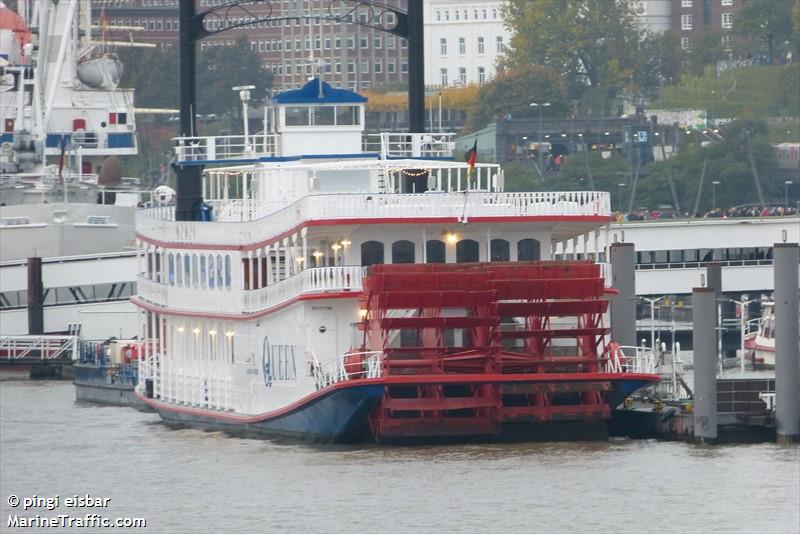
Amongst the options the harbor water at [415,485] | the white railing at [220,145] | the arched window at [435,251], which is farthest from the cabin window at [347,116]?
the harbor water at [415,485]

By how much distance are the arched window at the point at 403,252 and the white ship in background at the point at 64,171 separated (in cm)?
2439

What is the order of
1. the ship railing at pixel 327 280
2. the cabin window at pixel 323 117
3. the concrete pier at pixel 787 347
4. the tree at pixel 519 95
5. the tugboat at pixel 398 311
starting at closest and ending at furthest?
the concrete pier at pixel 787 347, the tugboat at pixel 398 311, the ship railing at pixel 327 280, the cabin window at pixel 323 117, the tree at pixel 519 95

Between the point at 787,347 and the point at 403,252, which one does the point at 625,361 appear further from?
the point at 403,252

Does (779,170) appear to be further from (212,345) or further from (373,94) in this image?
(212,345)

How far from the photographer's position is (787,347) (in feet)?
165

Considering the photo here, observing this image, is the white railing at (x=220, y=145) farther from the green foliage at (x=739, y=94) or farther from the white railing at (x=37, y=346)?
the green foliage at (x=739, y=94)

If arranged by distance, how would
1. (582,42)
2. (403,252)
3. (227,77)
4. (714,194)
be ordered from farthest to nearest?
(582,42) → (227,77) → (714,194) → (403,252)

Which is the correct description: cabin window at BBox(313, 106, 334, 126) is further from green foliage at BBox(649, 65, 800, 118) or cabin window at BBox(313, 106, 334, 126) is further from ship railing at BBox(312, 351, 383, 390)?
green foliage at BBox(649, 65, 800, 118)

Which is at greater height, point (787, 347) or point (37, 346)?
point (787, 347)

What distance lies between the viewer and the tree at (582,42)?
148 metres

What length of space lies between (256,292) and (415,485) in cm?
882

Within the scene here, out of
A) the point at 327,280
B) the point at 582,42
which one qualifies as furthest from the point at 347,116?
the point at 582,42

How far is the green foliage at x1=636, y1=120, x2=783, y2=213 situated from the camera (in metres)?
123

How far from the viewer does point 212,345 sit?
5709cm
